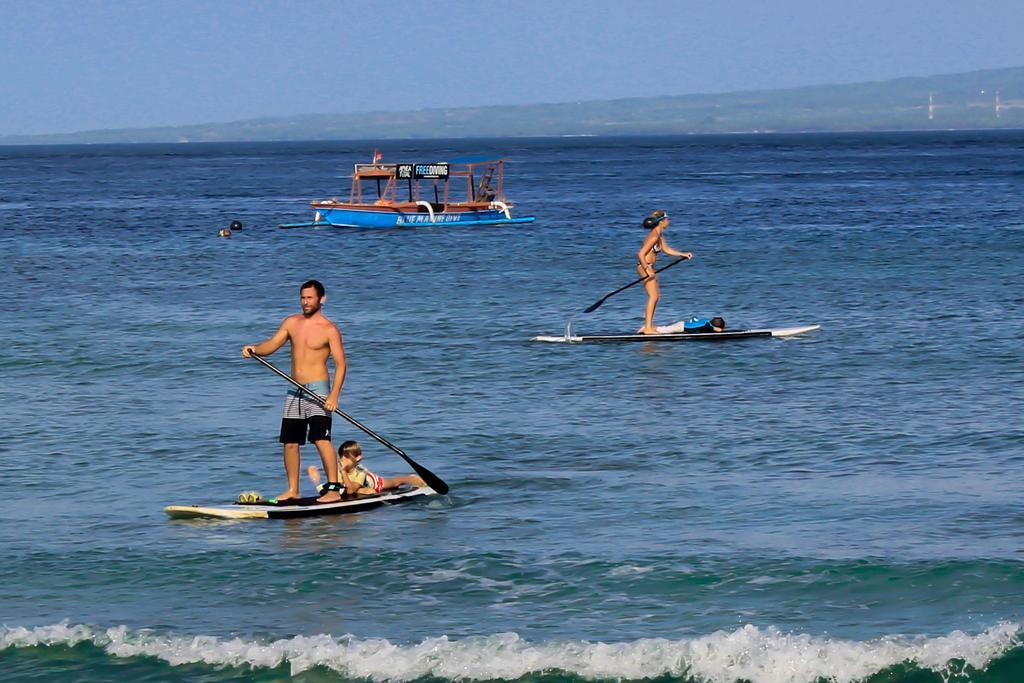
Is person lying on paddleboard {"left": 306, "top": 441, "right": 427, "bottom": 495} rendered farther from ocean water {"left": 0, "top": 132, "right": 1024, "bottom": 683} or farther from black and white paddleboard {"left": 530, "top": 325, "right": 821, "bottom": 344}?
black and white paddleboard {"left": 530, "top": 325, "right": 821, "bottom": 344}

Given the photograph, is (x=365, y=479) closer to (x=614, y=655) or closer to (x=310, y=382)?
(x=310, y=382)

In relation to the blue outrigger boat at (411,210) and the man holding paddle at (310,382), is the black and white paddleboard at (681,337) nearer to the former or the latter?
the man holding paddle at (310,382)

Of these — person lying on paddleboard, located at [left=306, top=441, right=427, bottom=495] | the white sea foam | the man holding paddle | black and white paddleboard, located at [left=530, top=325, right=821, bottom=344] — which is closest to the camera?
the white sea foam

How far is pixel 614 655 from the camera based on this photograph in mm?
11867

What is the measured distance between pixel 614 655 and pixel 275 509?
189 inches

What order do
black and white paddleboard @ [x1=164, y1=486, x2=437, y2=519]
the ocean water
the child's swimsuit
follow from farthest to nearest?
the child's swimsuit → black and white paddleboard @ [x1=164, y1=486, x2=437, y2=519] → the ocean water

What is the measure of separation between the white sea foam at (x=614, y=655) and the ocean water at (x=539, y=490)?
0.03 metres

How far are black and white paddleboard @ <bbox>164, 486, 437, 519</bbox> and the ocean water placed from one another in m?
0.12

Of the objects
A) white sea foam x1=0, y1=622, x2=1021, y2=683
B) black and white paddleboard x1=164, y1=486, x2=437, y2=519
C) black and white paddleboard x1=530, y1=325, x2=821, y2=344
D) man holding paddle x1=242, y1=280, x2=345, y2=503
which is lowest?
white sea foam x1=0, y1=622, x2=1021, y2=683


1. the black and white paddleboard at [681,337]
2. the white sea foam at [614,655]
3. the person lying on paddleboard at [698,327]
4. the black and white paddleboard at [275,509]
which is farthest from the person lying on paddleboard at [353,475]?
the person lying on paddleboard at [698,327]

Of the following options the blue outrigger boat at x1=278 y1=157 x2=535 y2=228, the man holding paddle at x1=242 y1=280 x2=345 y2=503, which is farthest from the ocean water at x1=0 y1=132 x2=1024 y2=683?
the blue outrigger boat at x1=278 y1=157 x2=535 y2=228

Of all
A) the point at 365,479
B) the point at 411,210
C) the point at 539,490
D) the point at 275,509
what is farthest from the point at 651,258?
the point at 411,210

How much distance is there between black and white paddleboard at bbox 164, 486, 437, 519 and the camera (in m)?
15.5

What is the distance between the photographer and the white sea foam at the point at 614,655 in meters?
11.7
